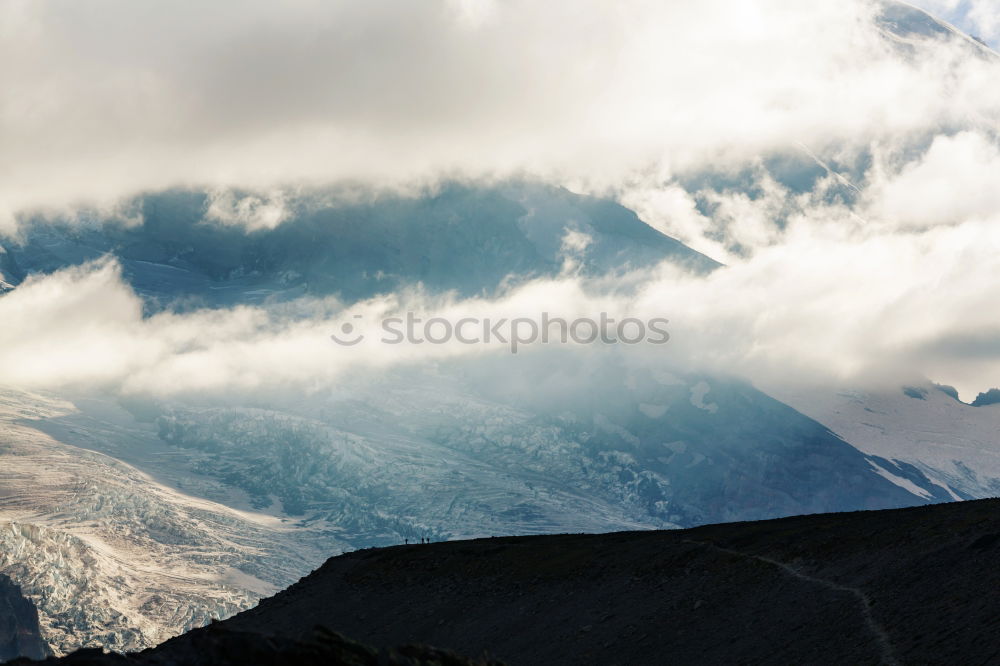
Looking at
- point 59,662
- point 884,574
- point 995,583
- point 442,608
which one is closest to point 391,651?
point 59,662

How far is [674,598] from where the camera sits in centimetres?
8212

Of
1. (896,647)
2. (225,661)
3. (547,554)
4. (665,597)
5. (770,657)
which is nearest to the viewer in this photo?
(225,661)

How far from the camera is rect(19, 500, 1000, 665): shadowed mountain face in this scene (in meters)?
57.3

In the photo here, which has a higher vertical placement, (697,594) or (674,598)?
(697,594)

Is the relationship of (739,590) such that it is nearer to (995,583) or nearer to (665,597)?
(665,597)

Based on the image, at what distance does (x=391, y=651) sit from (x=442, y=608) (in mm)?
59157

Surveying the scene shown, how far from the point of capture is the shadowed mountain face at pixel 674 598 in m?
57.3

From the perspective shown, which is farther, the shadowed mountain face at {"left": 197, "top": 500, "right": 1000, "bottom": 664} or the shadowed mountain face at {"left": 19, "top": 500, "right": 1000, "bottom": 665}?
the shadowed mountain face at {"left": 197, "top": 500, "right": 1000, "bottom": 664}

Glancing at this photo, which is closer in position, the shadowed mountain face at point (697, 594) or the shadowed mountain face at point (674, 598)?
the shadowed mountain face at point (674, 598)

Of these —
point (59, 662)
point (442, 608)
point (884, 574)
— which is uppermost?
point (59, 662)

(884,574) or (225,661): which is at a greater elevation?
(225,661)

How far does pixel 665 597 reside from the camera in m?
83.2

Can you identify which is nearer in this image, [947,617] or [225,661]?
[225,661]

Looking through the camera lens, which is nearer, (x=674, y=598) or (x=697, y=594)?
(x=697, y=594)
